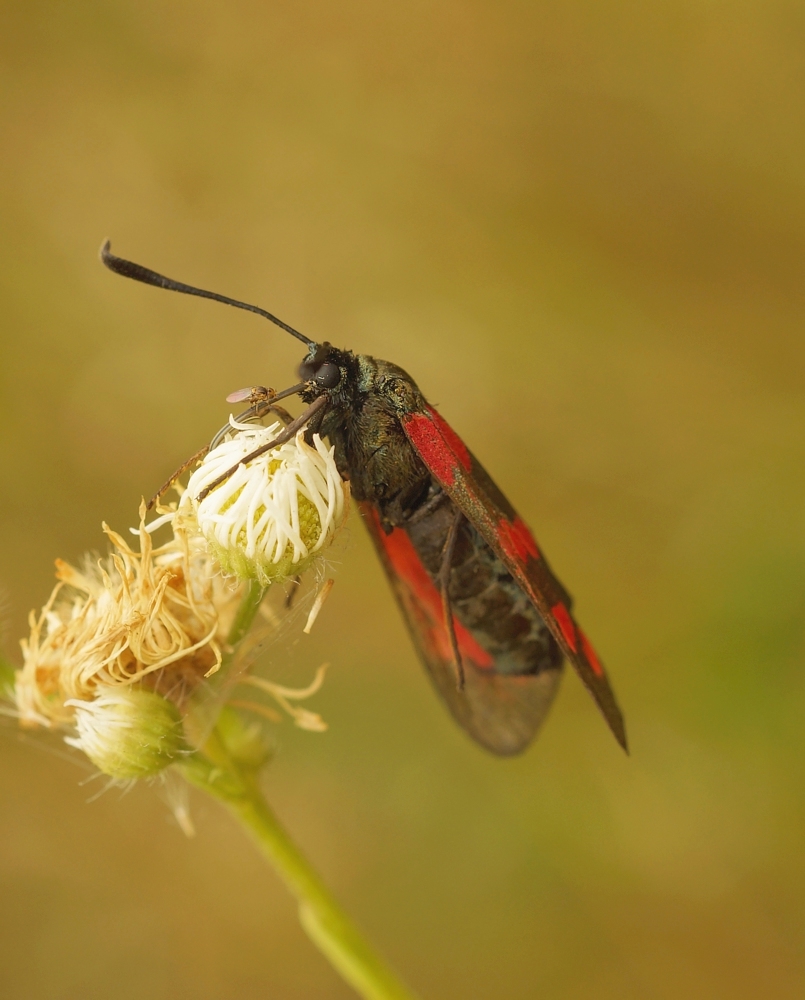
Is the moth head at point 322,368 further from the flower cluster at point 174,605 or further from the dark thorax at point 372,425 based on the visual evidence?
the flower cluster at point 174,605

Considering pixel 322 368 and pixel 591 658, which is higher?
pixel 322 368

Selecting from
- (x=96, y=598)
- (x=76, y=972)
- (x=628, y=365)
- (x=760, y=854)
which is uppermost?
(x=96, y=598)

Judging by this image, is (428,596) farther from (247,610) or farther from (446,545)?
(247,610)

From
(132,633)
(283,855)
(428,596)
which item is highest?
(132,633)

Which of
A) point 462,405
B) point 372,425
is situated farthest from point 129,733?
point 462,405

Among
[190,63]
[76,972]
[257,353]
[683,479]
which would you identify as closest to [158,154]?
[190,63]

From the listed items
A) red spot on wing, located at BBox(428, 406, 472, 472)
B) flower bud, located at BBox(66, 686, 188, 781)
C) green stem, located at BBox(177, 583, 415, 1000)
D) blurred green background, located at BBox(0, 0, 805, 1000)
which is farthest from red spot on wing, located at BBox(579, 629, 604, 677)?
blurred green background, located at BBox(0, 0, 805, 1000)

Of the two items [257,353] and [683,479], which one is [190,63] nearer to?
[257,353]

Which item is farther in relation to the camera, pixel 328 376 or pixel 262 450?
pixel 328 376
